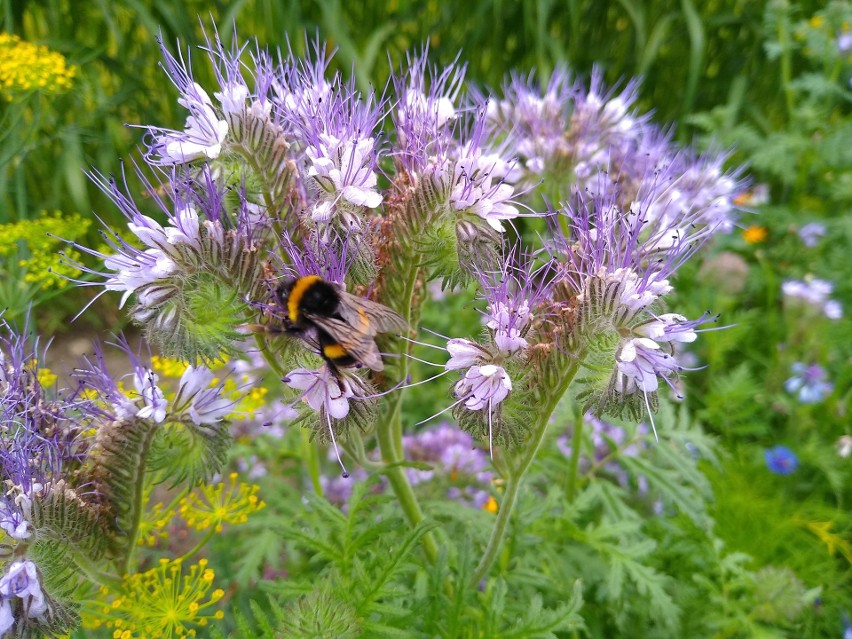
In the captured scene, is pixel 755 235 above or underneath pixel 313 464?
underneath

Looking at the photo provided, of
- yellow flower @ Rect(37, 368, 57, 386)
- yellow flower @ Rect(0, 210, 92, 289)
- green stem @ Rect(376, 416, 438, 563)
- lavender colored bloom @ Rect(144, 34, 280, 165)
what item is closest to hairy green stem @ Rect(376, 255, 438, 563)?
green stem @ Rect(376, 416, 438, 563)

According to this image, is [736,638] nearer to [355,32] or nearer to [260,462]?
[260,462]

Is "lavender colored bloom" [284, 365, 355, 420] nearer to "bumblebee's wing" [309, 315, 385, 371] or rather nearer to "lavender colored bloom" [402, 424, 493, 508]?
"bumblebee's wing" [309, 315, 385, 371]

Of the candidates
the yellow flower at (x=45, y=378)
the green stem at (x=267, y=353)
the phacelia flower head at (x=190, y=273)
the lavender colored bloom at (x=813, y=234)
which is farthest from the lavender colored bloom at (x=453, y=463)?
the lavender colored bloom at (x=813, y=234)

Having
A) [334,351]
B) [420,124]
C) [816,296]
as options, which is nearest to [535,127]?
[420,124]

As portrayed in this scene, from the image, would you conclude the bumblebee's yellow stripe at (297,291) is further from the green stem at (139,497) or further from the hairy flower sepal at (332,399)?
the green stem at (139,497)

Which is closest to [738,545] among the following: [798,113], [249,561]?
[249,561]

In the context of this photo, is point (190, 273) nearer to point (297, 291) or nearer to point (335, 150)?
point (297, 291)
